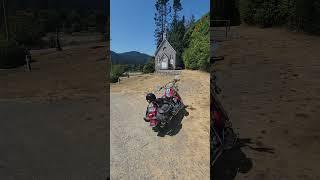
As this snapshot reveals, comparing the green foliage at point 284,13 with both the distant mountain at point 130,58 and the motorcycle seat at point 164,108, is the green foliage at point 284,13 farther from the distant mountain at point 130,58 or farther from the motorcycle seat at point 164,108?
the motorcycle seat at point 164,108

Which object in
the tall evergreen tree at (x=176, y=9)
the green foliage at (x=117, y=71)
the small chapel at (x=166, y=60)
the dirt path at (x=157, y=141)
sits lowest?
the dirt path at (x=157, y=141)

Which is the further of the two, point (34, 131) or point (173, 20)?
point (34, 131)

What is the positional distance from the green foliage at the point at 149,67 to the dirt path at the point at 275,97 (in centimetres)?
101

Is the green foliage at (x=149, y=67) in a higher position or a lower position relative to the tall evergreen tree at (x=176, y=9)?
lower

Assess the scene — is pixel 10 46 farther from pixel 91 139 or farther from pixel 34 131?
pixel 91 139

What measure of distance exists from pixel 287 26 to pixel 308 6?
11.3 inches

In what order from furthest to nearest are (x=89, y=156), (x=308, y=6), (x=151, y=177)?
(x=308, y=6) → (x=89, y=156) → (x=151, y=177)

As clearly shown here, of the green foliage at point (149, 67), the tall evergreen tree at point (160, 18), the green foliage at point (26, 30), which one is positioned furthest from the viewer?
the green foliage at point (26, 30)

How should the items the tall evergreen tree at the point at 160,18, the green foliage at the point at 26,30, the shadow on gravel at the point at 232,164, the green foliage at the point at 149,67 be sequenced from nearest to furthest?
the tall evergreen tree at the point at 160,18 → the green foliage at the point at 149,67 → the green foliage at the point at 26,30 → the shadow on gravel at the point at 232,164

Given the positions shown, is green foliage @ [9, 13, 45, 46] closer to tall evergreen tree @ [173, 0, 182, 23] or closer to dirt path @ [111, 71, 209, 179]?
dirt path @ [111, 71, 209, 179]

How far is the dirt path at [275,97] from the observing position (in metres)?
4.22

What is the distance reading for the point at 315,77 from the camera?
174 inches

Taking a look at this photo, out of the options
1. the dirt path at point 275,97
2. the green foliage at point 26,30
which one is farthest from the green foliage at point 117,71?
the dirt path at point 275,97

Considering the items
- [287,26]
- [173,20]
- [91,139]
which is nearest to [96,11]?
[173,20]
